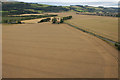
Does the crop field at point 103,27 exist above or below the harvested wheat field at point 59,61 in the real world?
above

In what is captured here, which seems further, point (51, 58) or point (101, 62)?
point (51, 58)

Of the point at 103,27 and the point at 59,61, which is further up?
the point at 103,27

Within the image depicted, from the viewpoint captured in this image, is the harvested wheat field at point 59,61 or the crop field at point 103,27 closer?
the harvested wheat field at point 59,61

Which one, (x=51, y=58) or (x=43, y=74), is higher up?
(x=51, y=58)

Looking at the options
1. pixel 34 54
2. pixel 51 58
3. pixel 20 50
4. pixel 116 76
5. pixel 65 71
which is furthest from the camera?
pixel 20 50

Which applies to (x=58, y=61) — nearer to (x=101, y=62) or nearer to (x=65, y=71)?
(x=65, y=71)

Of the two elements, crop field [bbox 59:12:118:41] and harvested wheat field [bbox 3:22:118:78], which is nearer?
harvested wheat field [bbox 3:22:118:78]

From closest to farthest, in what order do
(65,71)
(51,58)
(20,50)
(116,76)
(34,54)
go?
(116,76)
(65,71)
(51,58)
(34,54)
(20,50)

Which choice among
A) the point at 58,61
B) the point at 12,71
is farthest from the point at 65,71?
the point at 12,71

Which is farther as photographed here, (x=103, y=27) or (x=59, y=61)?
(x=103, y=27)

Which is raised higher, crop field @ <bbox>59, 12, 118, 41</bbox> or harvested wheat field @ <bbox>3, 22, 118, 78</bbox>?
crop field @ <bbox>59, 12, 118, 41</bbox>
